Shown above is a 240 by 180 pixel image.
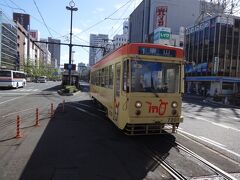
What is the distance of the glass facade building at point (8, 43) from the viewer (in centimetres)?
8881

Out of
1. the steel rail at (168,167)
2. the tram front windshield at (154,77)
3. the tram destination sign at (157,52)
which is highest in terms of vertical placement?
the tram destination sign at (157,52)

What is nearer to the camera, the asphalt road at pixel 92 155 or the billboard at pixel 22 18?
the asphalt road at pixel 92 155

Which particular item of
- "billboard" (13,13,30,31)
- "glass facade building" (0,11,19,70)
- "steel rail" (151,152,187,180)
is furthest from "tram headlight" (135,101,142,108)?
"billboard" (13,13,30,31)

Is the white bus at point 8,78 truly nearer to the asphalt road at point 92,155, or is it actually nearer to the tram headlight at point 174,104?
the asphalt road at point 92,155

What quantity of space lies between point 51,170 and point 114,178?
1469mm

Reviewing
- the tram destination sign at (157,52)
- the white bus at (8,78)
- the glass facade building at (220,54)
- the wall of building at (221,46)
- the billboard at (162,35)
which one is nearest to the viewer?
the tram destination sign at (157,52)

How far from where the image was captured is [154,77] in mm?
10117

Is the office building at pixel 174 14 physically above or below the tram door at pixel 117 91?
above

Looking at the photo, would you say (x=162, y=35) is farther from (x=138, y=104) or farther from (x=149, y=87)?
(x=138, y=104)

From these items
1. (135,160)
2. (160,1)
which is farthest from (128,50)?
(160,1)

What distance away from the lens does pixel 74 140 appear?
395 inches

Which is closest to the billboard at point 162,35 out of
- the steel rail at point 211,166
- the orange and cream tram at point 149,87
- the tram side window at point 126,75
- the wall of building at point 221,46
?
the wall of building at point 221,46

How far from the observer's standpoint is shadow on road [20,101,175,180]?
6707 millimetres

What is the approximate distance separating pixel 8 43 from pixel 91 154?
97808 mm
